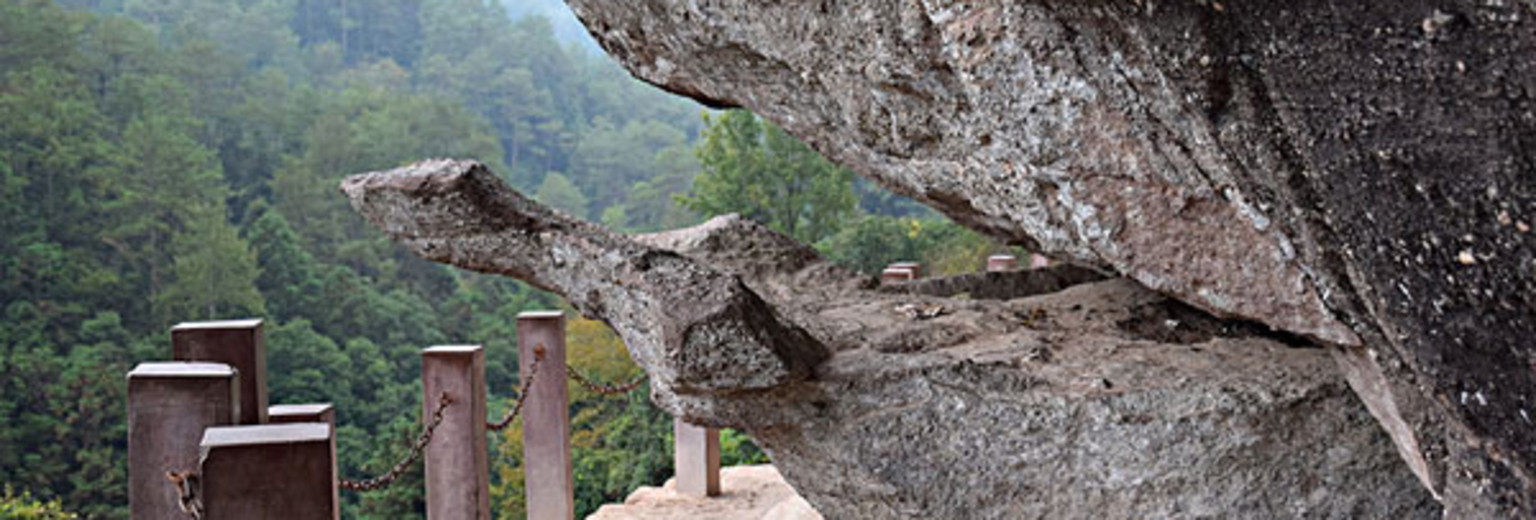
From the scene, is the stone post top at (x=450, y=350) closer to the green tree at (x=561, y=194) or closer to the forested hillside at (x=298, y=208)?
the forested hillside at (x=298, y=208)

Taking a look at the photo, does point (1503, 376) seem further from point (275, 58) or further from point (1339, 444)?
point (275, 58)

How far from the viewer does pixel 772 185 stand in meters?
19.5

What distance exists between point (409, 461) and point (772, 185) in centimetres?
1611

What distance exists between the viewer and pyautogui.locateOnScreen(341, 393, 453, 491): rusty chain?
11.1 feet

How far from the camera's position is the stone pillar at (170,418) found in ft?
7.25

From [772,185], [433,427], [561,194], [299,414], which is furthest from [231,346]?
[561,194]

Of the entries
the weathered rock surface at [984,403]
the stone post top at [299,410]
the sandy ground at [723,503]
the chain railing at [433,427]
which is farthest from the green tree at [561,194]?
the stone post top at [299,410]

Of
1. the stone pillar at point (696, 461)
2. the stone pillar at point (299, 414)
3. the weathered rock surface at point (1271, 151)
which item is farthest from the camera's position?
the stone pillar at point (696, 461)

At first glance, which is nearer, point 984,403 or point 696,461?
point 984,403

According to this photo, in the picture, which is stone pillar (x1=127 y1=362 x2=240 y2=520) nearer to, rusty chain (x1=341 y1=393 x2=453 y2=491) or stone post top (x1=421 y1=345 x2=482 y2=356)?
rusty chain (x1=341 y1=393 x2=453 y2=491)

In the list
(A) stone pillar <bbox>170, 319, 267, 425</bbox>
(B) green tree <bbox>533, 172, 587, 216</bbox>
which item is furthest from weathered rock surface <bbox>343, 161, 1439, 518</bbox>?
(B) green tree <bbox>533, 172, 587, 216</bbox>

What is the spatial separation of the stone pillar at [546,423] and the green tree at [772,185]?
1405 centimetres

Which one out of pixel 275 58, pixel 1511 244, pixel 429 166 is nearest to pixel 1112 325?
pixel 1511 244

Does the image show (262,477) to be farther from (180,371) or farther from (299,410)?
(299,410)
